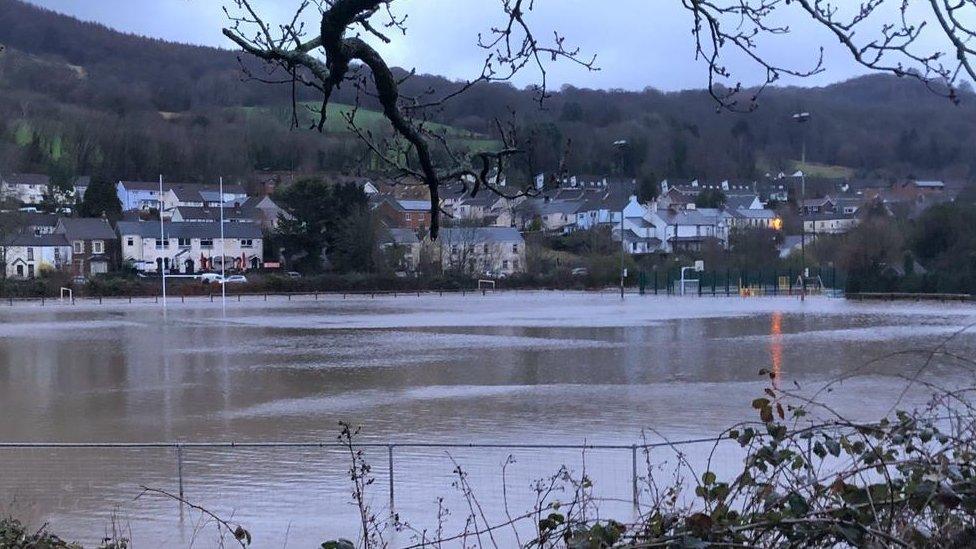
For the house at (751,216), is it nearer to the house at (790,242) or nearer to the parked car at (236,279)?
the house at (790,242)

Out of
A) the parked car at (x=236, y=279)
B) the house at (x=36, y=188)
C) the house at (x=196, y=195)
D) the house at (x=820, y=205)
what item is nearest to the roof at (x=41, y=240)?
the parked car at (x=236, y=279)

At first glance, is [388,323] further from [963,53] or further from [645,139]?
[645,139]

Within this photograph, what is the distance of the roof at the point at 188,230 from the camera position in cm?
8200

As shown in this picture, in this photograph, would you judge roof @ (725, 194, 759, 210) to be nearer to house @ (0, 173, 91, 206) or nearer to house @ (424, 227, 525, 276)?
house @ (424, 227, 525, 276)

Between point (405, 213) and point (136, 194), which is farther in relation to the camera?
point (136, 194)

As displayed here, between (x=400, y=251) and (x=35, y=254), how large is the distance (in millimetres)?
27695

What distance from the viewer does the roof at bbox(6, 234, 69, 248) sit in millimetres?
75250

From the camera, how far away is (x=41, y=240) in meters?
78.2

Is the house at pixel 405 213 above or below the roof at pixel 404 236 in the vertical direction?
above

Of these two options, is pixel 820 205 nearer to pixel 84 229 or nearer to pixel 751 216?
pixel 751 216

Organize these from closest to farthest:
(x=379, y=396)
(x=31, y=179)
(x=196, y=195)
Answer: (x=379, y=396) → (x=31, y=179) → (x=196, y=195)

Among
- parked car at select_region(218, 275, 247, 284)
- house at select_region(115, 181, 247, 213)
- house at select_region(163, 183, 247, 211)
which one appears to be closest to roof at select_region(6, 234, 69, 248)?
parked car at select_region(218, 275, 247, 284)


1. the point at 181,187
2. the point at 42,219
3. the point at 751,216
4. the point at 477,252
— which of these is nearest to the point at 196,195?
the point at 181,187

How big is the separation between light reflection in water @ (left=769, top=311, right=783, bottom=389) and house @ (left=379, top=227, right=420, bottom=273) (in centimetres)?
3604
